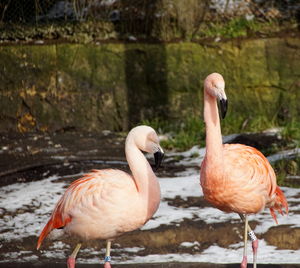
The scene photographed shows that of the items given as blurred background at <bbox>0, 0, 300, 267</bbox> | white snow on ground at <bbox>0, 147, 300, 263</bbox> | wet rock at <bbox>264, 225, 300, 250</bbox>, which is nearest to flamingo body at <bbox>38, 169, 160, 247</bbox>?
white snow on ground at <bbox>0, 147, 300, 263</bbox>

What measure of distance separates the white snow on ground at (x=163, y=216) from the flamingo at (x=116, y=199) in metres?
0.90

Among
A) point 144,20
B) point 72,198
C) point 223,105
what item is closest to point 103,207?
point 72,198

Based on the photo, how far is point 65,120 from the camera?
904 cm

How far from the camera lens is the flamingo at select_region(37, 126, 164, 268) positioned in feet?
13.8

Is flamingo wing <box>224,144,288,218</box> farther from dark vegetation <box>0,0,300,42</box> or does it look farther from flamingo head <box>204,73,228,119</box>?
dark vegetation <box>0,0,300,42</box>

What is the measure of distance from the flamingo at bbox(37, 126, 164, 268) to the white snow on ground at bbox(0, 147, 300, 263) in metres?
0.90

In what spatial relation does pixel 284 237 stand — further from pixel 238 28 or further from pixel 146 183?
pixel 238 28

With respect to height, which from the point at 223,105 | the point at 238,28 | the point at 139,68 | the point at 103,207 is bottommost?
the point at 103,207

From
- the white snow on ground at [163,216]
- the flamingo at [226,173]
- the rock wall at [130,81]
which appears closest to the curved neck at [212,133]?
the flamingo at [226,173]

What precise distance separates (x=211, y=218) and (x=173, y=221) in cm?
31

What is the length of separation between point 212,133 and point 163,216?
1.53 meters

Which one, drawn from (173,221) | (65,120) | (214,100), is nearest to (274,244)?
(173,221)

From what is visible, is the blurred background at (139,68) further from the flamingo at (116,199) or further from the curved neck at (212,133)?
the flamingo at (116,199)

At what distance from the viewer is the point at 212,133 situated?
4484 mm
